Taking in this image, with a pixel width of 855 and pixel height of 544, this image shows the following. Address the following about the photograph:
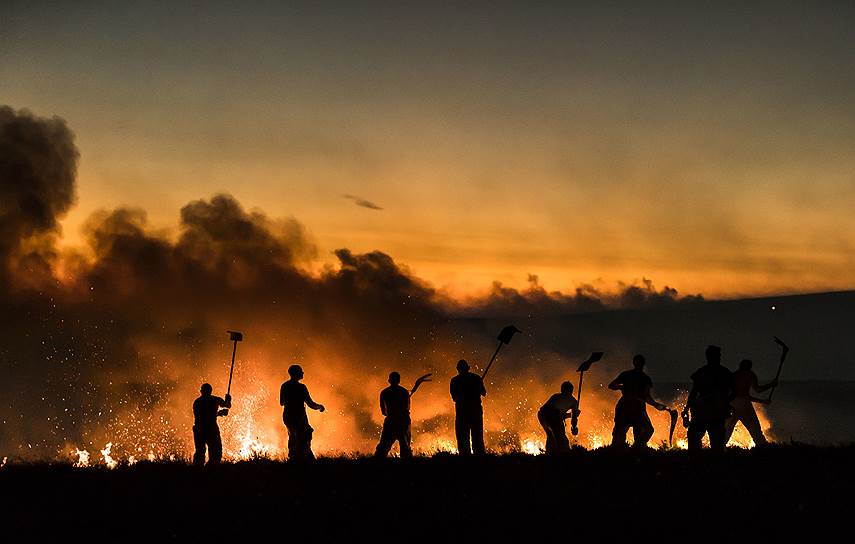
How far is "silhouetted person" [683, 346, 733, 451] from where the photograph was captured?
21.6 meters

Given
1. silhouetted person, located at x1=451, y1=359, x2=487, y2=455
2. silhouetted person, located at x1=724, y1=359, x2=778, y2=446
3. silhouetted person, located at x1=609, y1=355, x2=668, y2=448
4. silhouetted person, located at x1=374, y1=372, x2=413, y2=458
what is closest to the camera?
silhouetted person, located at x1=609, y1=355, x2=668, y2=448

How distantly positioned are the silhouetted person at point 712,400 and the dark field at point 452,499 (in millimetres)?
1816

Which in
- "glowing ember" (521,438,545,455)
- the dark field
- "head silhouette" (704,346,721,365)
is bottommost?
the dark field

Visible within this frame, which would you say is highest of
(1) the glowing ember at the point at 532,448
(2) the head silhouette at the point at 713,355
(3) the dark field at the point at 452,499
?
(2) the head silhouette at the point at 713,355

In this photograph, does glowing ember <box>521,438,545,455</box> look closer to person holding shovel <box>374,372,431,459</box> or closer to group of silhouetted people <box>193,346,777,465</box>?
group of silhouetted people <box>193,346,777,465</box>

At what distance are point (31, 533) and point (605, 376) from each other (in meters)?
158

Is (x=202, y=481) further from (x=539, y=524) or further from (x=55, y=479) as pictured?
(x=539, y=524)

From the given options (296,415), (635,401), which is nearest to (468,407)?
(635,401)

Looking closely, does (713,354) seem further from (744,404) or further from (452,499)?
(452,499)

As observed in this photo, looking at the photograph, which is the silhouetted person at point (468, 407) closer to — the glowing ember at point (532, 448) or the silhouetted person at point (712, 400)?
the glowing ember at point (532, 448)

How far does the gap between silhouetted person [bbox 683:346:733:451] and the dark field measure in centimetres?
182

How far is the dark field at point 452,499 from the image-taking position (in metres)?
15.1

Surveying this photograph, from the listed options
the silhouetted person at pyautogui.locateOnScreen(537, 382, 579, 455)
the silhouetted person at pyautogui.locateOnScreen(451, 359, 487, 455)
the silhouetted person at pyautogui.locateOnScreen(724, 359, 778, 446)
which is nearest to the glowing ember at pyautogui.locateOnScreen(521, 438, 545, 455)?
the silhouetted person at pyautogui.locateOnScreen(537, 382, 579, 455)

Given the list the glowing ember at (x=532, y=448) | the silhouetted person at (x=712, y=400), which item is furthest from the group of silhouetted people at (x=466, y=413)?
the silhouetted person at (x=712, y=400)
